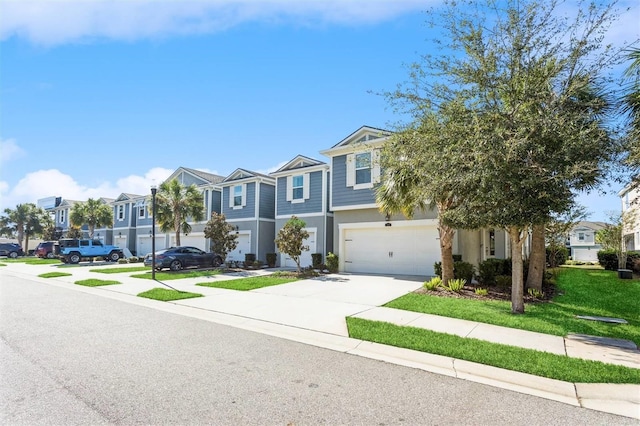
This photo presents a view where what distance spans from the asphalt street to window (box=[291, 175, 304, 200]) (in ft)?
50.0

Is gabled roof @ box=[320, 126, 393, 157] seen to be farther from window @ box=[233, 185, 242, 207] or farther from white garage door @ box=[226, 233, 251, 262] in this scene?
white garage door @ box=[226, 233, 251, 262]

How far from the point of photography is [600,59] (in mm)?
7980

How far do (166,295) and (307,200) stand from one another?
11.3 meters

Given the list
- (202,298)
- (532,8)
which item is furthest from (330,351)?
(532,8)

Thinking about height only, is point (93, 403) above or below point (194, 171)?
below

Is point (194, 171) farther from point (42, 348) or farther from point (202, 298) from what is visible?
point (42, 348)

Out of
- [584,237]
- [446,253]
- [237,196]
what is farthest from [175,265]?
[584,237]

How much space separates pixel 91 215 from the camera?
34281 mm

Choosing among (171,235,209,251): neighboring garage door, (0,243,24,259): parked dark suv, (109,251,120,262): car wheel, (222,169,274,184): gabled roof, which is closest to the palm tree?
(0,243,24,259): parked dark suv

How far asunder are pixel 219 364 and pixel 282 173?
17879mm

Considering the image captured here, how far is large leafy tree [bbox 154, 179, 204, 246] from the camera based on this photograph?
2389 cm

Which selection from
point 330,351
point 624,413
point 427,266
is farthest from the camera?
point 427,266

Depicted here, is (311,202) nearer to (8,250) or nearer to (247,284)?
(247,284)

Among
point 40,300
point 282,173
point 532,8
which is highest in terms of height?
point 532,8
